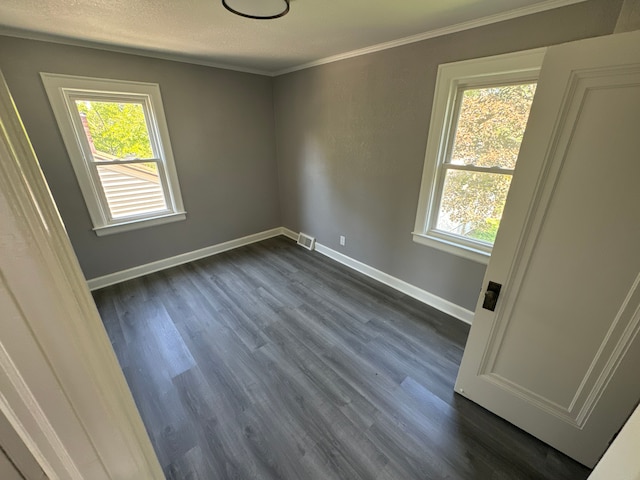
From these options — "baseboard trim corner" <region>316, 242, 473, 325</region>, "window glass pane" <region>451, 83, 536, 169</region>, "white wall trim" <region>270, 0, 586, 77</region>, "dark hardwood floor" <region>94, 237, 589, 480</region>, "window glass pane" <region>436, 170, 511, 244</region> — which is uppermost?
"white wall trim" <region>270, 0, 586, 77</region>

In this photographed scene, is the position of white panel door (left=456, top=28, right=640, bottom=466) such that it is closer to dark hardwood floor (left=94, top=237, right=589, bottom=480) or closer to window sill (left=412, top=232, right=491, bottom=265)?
dark hardwood floor (left=94, top=237, right=589, bottom=480)

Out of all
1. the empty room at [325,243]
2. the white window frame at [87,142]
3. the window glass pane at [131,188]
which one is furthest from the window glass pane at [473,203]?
the window glass pane at [131,188]

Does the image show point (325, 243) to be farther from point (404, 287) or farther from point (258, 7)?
point (258, 7)

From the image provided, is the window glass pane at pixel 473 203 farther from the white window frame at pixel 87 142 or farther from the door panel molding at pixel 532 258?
the white window frame at pixel 87 142

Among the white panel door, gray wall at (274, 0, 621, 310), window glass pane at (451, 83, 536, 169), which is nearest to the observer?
the white panel door

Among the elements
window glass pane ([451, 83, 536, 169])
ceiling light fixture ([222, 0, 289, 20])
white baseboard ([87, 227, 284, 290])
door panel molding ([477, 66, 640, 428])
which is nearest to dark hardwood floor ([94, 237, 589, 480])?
white baseboard ([87, 227, 284, 290])

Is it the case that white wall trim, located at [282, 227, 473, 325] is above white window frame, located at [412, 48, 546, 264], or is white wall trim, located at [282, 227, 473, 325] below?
below

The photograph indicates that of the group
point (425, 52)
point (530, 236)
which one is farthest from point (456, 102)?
point (530, 236)

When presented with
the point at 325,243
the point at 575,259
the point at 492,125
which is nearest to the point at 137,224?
the point at 325,243

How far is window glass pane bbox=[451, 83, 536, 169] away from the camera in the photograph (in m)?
1.84

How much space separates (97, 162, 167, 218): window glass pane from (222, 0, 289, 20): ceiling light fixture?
2.06 metres

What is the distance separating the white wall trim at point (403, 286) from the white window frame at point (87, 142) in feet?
6.64

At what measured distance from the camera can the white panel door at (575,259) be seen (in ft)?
3.24

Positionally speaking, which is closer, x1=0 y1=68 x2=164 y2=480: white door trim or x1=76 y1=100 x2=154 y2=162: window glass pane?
x1=0 y1=68 x2=164 y2=480: white door trim
